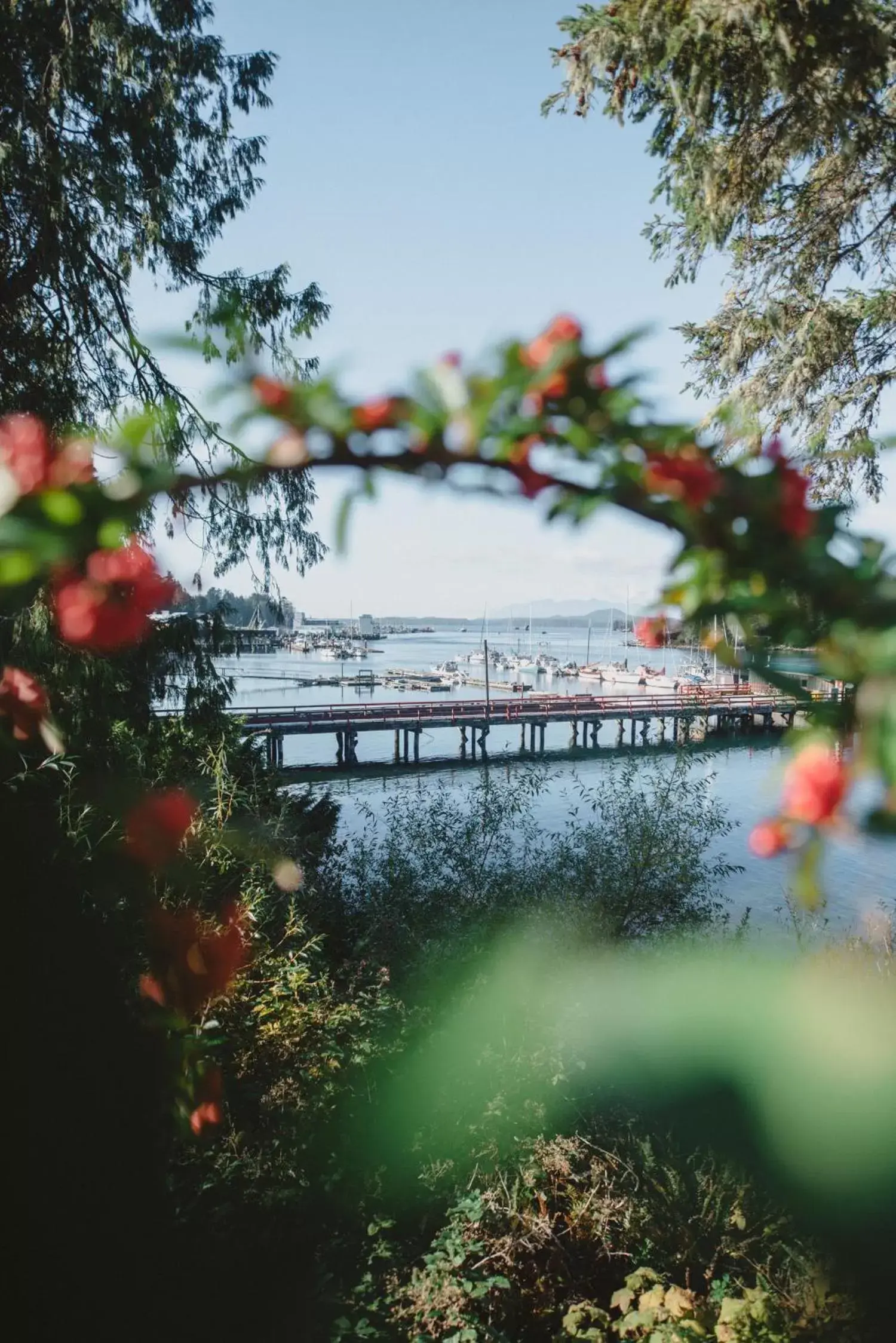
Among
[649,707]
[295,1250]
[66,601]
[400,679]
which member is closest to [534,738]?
[649,707]

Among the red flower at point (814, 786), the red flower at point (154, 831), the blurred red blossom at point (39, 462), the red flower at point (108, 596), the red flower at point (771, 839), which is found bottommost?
the red flower at point (154, 831)

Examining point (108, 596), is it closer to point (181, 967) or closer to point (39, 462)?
point (39, 462)

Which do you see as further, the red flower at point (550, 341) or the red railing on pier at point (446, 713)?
the red railing on pier at point (446, 713)

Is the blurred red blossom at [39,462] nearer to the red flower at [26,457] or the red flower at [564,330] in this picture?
the red flower at [26,457]

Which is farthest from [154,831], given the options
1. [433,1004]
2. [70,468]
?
[433,1004]

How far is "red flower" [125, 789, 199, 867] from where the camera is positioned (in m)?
0.67

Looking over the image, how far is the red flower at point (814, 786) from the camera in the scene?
1.52 feet

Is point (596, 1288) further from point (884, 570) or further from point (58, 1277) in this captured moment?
point (884, 570)

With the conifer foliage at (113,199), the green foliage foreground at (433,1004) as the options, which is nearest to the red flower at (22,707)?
the green foliage foreground at (433,1004)

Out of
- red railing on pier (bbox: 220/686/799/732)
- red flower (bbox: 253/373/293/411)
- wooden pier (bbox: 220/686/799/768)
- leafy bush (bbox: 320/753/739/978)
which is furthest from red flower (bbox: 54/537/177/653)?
red railing on pier (bbox: 220/686/799/732)

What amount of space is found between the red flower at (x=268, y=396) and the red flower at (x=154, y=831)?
1.21ft

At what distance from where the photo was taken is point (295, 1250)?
351 centimetres

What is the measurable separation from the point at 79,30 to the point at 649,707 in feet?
81.0

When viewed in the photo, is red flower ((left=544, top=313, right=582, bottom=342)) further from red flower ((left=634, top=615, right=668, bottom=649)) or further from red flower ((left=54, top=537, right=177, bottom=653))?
red flower ((left=54, top=537, right=177, bottom=653))
